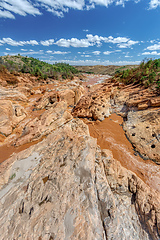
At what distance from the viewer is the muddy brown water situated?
6367 millimetres

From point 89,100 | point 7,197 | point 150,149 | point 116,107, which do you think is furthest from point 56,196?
point 116,107

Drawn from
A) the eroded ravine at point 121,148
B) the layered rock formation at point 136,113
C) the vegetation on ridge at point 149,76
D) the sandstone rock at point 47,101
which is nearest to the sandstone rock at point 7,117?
the sandstone rock at point 47,101

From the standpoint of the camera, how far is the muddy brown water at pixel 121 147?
251 inches

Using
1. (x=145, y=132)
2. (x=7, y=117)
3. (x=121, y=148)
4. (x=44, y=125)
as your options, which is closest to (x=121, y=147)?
(x=121, y=148)

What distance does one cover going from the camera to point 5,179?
468 cm

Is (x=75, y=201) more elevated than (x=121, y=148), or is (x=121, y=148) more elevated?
(x=75, y=201)

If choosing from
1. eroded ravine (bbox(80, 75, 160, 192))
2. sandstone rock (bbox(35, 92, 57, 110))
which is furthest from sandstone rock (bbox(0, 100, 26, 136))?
eroded ravine (bbox(80, 75, 160, 192))

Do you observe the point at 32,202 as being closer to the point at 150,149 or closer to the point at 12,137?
the point at 12,137

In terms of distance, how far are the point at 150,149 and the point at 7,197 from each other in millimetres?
9614

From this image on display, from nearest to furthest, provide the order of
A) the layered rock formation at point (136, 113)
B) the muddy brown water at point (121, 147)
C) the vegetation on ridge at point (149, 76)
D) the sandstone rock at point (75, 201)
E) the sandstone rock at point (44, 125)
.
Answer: the sandstone rock at point (75, 201) → the muddy brown water at point (121, 147) → the layered rock formation at point (136, 113) → the sandstone rock at point (44, 125) → the vegetation on ridge at point (149, 76)

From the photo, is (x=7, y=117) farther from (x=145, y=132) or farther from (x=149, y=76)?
(x=149, y=76)

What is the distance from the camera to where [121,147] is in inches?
338

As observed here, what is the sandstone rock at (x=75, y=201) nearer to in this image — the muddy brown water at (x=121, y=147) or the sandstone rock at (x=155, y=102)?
the muddy brown water at (x=121, y=147)

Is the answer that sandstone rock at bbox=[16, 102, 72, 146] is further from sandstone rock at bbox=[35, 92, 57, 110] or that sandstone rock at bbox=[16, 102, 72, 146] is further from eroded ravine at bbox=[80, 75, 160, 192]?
sandstone rock at bbox=[35, 92, 57, 110]
